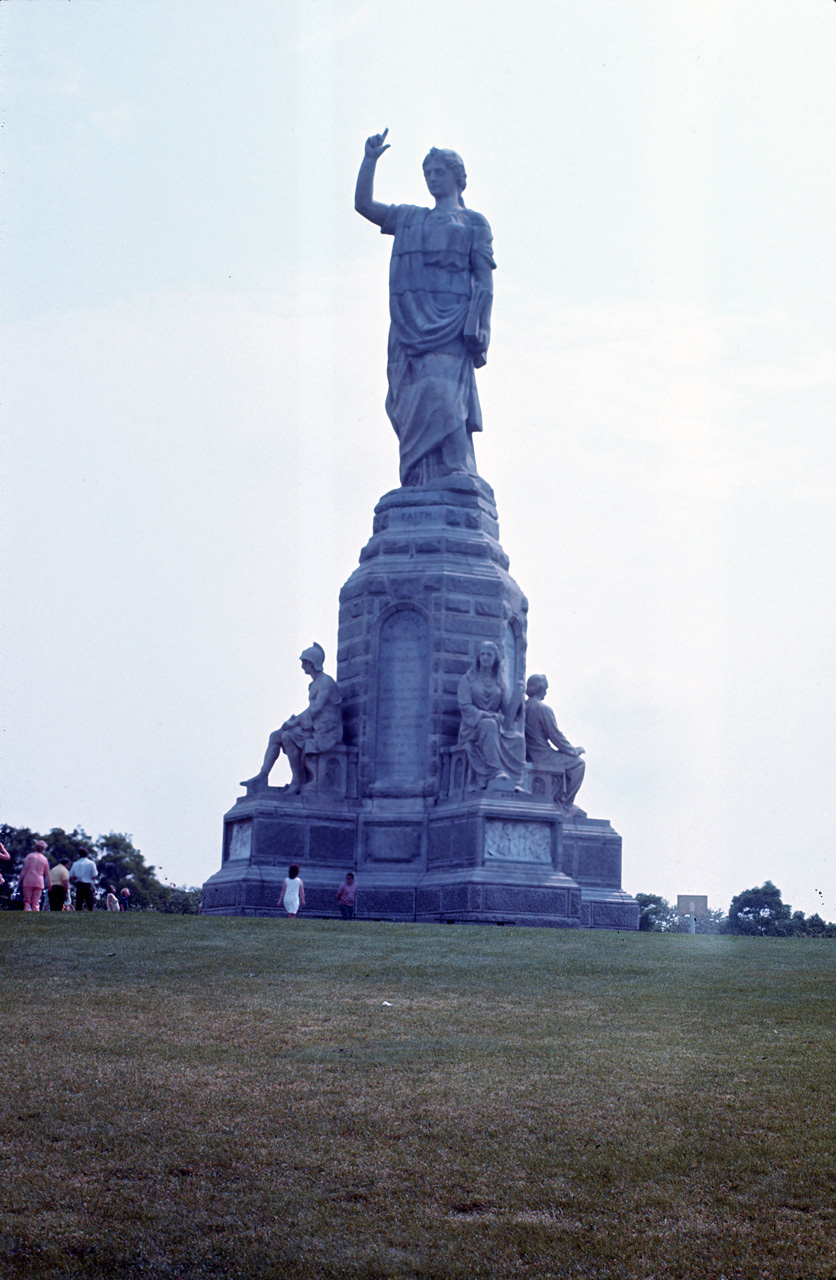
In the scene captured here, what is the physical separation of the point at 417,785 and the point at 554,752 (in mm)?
2807

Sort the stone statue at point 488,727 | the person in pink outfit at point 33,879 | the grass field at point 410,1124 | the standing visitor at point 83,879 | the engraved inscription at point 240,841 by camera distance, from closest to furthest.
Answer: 1. the grass field at point 410,1124
2. the person in pink outfit at point 33,879
3. the stone statue at point 488,727
4. the standing visitor at point 83,879
5. the engraved inscription at point 240,841

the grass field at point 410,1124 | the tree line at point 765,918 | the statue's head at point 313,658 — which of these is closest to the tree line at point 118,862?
the tree line at point 765,918

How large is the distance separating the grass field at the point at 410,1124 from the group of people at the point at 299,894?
27.2 feet

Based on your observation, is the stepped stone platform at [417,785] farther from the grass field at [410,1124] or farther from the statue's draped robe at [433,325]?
the grass field at [410,1124]

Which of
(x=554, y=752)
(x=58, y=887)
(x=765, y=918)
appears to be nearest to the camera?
(x=58, y=887)

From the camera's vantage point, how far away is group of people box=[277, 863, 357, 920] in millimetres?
23766

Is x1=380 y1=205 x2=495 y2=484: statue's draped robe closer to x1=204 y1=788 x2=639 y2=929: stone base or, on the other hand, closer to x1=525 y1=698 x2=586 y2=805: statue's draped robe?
x1=525 y1=698 x2=586 y2=805: statue's draped robe

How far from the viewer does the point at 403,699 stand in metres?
27.5

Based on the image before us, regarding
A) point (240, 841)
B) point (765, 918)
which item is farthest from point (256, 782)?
point (765, 918)

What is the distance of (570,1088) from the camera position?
423 inches

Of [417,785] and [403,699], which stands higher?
[403,699]

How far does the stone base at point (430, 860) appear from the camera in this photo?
24219 millimetres

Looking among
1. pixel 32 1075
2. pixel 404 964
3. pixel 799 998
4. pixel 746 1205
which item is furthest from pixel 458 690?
pixel 746 1205

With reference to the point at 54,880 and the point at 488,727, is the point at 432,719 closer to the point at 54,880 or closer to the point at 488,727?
the point at 488,727
